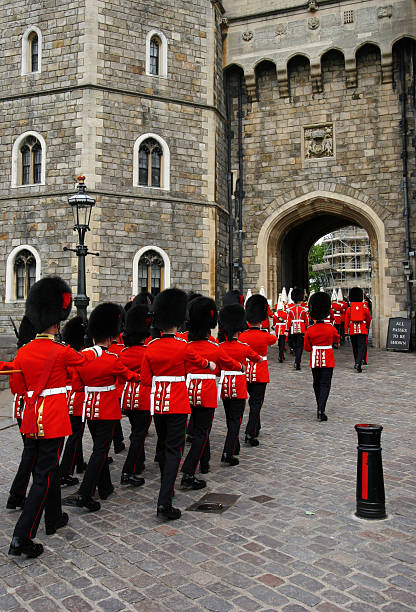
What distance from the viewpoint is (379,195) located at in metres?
17.6

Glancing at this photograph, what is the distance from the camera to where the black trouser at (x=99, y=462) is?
4922 millimetres

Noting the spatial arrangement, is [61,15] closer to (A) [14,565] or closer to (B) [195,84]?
(B) [195,84]

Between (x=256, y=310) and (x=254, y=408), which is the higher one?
(x=256, y=310)

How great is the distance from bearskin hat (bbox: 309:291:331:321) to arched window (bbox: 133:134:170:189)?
9209 millimetres

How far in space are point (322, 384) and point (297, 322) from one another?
5280 mm

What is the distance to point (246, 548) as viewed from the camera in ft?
13.3

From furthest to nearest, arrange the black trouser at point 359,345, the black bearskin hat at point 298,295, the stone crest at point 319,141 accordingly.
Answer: the stone crest at point 319,141
the black bearskin hat at point 298,295
the black trouser at point 359,345

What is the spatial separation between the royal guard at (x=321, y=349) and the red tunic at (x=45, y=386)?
467cm

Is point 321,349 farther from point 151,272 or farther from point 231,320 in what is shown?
point 151,272

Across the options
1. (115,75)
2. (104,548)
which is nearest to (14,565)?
(104,548)

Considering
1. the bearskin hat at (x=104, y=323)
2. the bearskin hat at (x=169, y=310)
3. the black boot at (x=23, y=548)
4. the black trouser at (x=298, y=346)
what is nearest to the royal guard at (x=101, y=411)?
the bearskin hat at (x=104, y=323)

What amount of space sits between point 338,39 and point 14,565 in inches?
715

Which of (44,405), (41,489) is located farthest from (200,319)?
(41,489)

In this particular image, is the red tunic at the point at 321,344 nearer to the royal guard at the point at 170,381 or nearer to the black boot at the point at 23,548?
the royal guard at the point at 170,381
